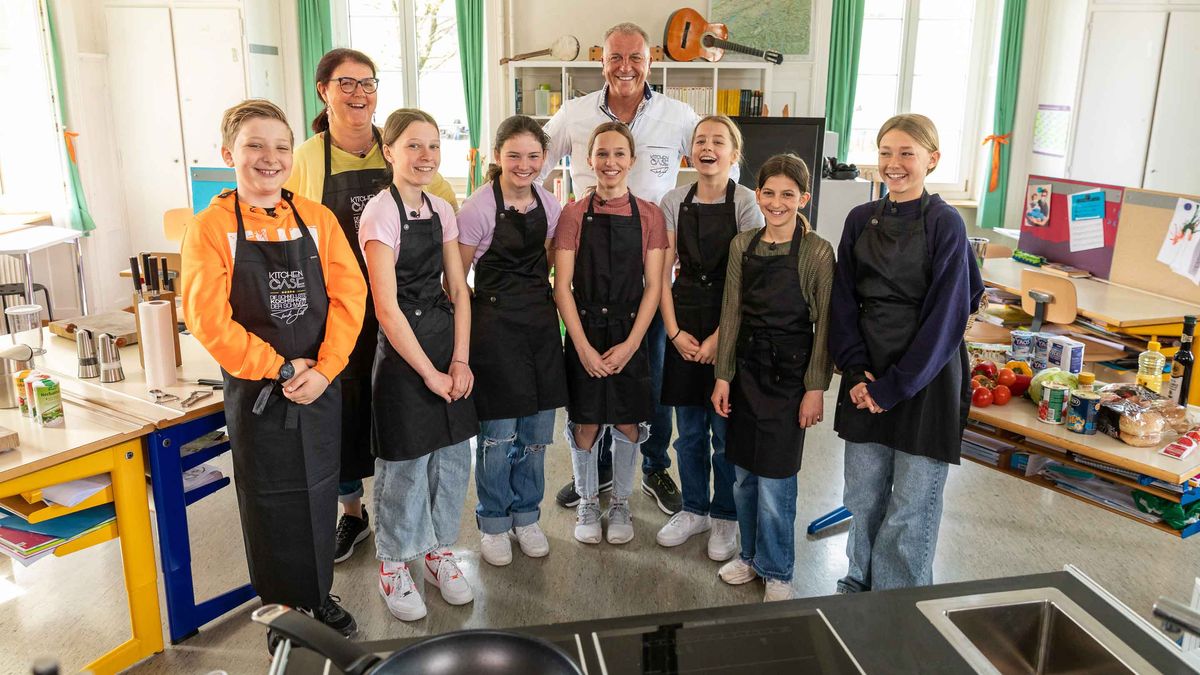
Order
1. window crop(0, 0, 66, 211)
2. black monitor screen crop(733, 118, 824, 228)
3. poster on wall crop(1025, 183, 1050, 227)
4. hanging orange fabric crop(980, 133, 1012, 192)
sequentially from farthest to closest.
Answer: hanging orange fabric crop(980, 133, 1012, 192) → window crop(0, 0, 66, 211) → black monitor screen crop(733, 118, 824, 228) → poster on wall crop(1025, 183, 1050, 227)

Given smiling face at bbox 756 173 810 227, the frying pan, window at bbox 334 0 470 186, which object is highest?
window at bbox 334 0 470 186

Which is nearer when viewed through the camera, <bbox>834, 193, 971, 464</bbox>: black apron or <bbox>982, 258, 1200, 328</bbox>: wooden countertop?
<bbox>834, 193, 971, 464</bbox>: black apron

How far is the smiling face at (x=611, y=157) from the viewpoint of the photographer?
2693 millimetres

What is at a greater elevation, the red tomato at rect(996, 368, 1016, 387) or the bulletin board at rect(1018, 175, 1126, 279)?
the bulletin board at rect(1018, 175, 1126, 279)

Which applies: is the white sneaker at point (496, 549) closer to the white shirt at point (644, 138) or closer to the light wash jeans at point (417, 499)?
the light wash jeans at point (417, 499)

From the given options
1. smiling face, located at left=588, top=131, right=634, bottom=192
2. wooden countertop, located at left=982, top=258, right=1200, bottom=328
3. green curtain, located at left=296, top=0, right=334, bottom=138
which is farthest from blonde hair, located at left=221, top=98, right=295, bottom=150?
green curtain, located at left=296, top=0, right=334, bottom=138

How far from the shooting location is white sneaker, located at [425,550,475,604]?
108 inches

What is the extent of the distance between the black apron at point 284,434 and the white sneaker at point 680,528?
1.21m

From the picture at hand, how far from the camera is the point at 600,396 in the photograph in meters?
2.87

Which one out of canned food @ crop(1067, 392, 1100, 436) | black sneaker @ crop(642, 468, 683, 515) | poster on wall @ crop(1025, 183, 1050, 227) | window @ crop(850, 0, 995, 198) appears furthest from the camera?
window @ crop(850, 0, 995, 198)

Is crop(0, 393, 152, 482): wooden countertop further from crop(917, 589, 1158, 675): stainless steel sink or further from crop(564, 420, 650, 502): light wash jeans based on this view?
crop(917, 589, 1158, 675): stainless steel sink

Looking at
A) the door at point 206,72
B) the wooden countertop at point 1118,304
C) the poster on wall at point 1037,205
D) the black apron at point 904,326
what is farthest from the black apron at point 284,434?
the door at point 206,72

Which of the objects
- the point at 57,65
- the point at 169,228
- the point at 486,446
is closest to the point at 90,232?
the point at 57,65

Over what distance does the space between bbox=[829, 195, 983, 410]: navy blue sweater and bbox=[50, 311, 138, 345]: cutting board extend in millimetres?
2307
